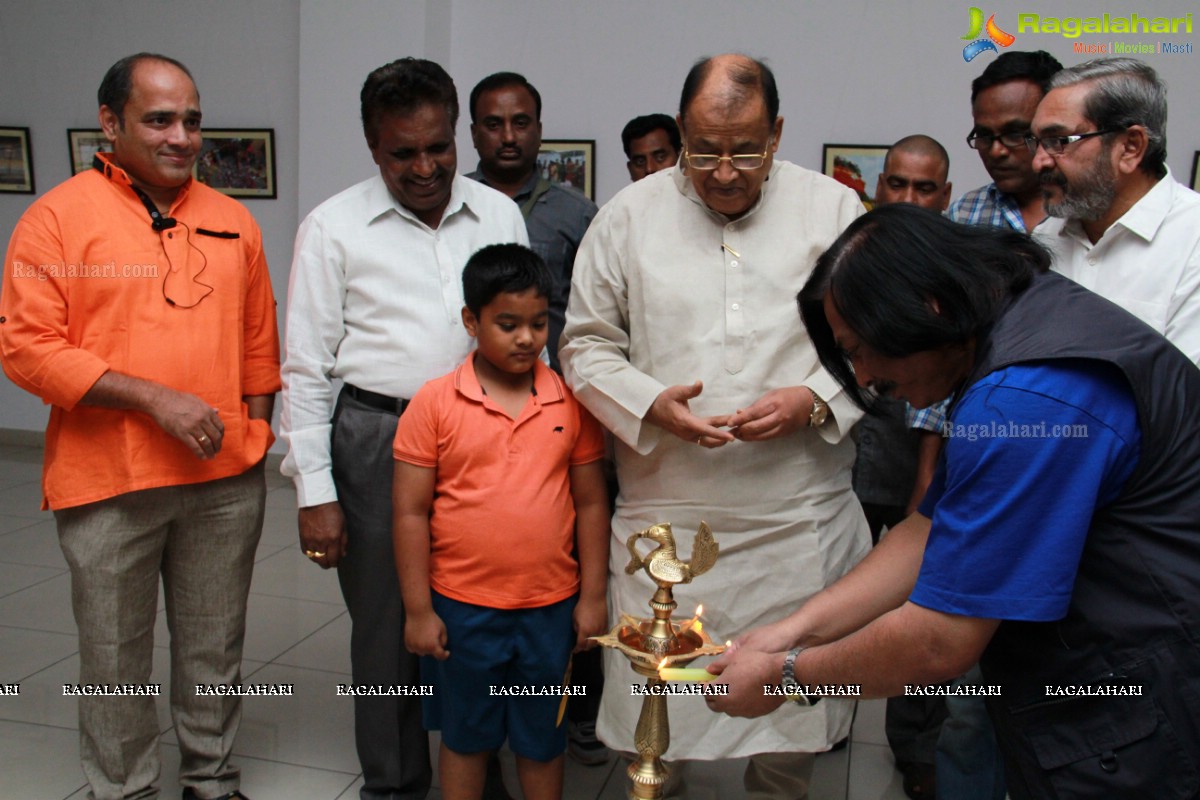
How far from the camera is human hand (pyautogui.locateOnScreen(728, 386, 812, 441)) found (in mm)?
2115

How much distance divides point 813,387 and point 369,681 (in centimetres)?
140

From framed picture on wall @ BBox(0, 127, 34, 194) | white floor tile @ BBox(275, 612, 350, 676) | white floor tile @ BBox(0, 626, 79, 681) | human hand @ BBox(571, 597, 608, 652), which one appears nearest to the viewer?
human hand @ BBox(571, 597, 608, 652)

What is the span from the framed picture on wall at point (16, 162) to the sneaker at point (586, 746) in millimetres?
5933

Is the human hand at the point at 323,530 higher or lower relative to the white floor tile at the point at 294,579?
higher

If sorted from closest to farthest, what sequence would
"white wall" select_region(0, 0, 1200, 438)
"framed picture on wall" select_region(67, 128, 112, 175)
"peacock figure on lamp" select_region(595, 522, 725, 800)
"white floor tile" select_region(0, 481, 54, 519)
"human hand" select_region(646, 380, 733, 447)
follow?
"peacock figure on lamp" select_region(595, 522, 725, 800) → "human hand" select_region(646, 380, 733, 447) → "white wall" select_region(0, 0, 1200, 438) → "white floor tile" select_region(0, 481, 54, 519) → "framed picture on wall" select_region(67, 128, 112, 175)

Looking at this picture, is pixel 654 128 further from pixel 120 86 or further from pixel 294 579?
pixel 294 579

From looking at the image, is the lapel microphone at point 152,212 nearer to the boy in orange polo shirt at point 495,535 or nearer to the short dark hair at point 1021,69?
the boy in orange polo shirt at point 495,535

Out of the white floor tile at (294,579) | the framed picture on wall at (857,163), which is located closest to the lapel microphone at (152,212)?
the white floor tile at (294,579)

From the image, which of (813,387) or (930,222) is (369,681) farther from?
(930,222)

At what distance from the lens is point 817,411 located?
7.26ft

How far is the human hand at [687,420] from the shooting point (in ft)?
6.93

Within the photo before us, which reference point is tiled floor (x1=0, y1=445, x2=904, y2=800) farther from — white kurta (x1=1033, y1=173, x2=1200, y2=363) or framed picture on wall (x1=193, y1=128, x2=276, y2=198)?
framed picture on wall (x1=193, y1=128, x2=276, y2=198)

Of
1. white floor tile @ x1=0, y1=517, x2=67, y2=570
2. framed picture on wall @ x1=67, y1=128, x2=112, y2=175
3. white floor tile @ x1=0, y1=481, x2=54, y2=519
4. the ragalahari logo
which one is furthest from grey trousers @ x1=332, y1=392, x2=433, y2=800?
framed picture on wall @ x1=67, y1=128, x2=112, y2=175

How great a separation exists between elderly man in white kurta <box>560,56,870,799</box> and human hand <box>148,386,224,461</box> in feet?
2.87
